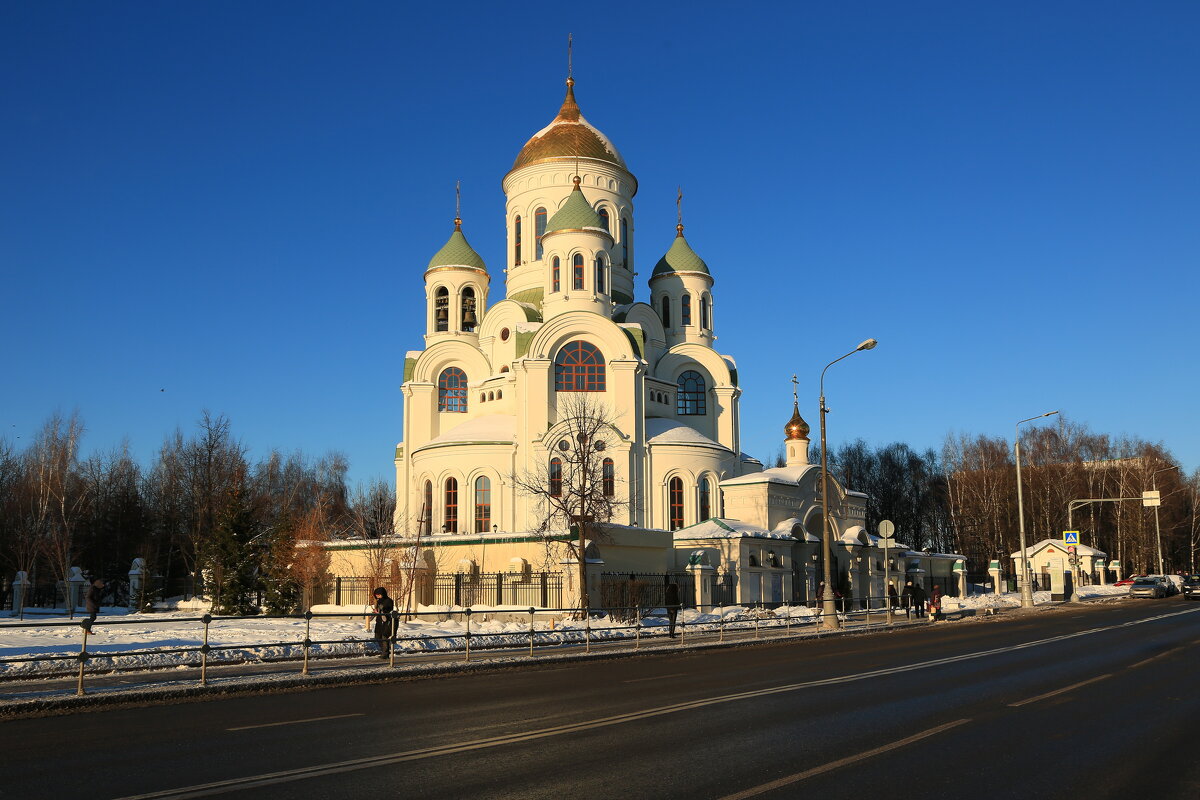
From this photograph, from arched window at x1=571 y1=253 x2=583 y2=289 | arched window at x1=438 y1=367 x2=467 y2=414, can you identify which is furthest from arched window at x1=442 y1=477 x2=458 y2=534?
arched window at x1=571 y1=253 x2=583 y2=289

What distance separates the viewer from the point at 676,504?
44844mm

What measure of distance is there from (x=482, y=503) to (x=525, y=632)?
19197mm

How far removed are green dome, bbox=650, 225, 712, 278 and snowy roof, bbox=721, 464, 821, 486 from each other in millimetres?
11691

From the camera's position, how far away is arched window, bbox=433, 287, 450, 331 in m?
51.8

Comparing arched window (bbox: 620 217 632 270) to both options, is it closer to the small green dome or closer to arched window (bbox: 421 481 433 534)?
the small green dome

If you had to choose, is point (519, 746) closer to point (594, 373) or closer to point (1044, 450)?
point (594, 373)

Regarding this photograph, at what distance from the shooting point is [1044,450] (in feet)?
264

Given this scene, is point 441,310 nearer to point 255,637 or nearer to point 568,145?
point 568,145

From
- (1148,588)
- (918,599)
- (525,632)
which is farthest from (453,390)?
(1148,588)

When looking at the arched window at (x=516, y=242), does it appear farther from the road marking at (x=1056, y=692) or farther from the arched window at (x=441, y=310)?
the road marking at (x=1056, y=692)

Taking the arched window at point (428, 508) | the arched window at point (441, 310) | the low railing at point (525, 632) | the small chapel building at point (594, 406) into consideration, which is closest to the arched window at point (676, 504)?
the small chapel building at point (594, 406)

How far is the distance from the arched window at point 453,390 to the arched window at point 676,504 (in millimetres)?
11163

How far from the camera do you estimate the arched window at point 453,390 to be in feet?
163

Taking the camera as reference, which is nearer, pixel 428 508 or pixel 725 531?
A: pixel 725 531
